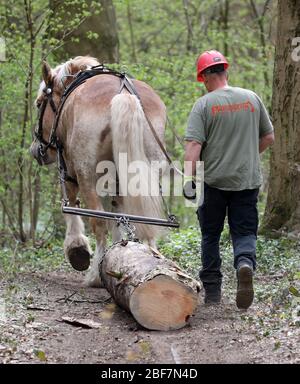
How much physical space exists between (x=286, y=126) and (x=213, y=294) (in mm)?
2918

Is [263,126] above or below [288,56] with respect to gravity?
below

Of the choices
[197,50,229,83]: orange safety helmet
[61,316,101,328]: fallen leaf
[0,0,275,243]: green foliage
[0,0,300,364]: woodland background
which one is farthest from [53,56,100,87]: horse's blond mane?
[61,316,101,328]: fallen leaf

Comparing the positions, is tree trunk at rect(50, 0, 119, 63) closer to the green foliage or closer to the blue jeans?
the green foliage

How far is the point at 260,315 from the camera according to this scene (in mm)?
5629

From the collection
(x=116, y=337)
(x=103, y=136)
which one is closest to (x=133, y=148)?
(x=103, y=136)

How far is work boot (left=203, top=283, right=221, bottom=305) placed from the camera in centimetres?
630

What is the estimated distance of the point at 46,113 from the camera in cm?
851

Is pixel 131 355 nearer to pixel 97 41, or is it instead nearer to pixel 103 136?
pixel 103 136

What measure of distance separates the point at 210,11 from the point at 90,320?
1364 centimetres

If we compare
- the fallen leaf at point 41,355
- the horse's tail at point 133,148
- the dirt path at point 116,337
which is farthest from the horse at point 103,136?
the fallen leaf at point 41,355

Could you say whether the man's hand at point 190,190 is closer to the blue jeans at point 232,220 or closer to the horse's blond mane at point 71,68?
the blue jeans at point 232,220

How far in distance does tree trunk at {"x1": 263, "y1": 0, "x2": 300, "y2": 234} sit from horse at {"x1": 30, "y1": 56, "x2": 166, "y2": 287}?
1.90 metres
